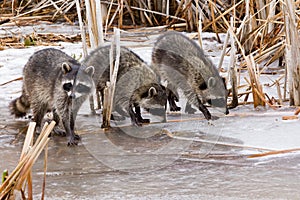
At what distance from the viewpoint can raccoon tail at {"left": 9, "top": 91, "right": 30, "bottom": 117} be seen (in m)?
5.96

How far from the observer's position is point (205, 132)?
5223 mm

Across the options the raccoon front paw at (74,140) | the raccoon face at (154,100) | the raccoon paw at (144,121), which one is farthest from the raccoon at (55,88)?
the raccoon face at (154,100)

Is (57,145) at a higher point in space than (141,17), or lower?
lower

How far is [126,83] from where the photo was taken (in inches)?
244

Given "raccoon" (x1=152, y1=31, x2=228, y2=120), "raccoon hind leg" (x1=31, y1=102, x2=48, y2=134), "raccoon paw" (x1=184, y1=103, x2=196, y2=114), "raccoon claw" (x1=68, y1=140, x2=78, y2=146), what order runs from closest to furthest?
"raccoon claw" (x1=68, y1=140, x2=78, y2=146)
"raccoon hind leg" (x1=31, y1=102, x2=48, y2=134)
"raccoon" (x1=152, y1=31, x2=228, y2=120)
"raccoon paw" (x1=184, y1=103, x2=196, y2=114)

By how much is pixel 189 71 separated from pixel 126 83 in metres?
0.71

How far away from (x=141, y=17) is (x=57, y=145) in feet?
14.6

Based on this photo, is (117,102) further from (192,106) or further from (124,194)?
(124,194)

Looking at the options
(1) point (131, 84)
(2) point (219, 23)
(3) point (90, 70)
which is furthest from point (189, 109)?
(2) point (219, 23)

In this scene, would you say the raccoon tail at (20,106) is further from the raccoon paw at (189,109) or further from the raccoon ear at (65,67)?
the raccoon paw at (189,109)

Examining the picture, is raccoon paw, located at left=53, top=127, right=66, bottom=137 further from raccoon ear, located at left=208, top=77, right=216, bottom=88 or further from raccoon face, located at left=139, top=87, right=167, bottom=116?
raccoon ear, located at left=208, top=77, right=216, bottom=88

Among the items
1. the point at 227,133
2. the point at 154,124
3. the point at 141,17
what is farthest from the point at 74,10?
the point at 227,133

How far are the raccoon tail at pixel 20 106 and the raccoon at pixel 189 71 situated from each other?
1.46 metres

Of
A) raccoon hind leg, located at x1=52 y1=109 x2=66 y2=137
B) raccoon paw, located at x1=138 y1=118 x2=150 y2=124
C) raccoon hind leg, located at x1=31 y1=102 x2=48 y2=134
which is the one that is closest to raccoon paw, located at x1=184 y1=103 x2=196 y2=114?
raccoon paw, located at x1=138 y1=118 x2=150 y2=124
